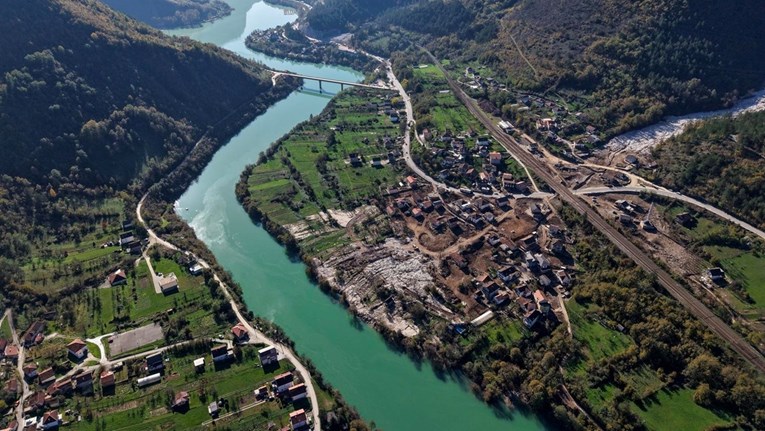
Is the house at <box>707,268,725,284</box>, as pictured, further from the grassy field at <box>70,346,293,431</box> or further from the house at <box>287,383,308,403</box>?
the grassy field at <box>70,346,293,431</box>

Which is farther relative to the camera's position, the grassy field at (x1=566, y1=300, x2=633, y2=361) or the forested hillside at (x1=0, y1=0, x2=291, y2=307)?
the forested hillside at (x1=0, y1=0, x2=291, y2=307)

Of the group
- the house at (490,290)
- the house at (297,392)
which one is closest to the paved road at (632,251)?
the house at (490,290)

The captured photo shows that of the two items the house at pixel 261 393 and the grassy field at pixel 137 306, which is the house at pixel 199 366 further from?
the house at pixel 261 393

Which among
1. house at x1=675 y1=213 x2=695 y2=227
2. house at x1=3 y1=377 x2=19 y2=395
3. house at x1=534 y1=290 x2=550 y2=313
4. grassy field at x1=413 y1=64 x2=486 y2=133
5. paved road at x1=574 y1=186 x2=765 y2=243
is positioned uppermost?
grassy field at x1=413 y1=64 x2=486 y2=133

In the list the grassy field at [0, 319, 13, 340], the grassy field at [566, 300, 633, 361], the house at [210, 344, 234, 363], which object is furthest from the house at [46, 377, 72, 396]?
the grassy field at [566, 300, 633, 361]

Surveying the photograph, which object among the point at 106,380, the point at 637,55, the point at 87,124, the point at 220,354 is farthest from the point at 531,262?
the point at 87,124

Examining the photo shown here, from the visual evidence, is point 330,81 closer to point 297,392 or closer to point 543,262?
point 543,262
